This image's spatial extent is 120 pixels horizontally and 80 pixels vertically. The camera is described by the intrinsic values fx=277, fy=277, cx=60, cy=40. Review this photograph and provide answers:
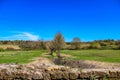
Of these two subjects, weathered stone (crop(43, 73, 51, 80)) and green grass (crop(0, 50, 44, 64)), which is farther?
green grass (crop(0, 50, 44, 64))

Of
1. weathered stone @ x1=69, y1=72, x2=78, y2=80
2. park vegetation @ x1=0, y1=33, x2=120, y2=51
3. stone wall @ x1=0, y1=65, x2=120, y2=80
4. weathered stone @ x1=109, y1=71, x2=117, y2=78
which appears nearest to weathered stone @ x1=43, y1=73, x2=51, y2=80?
stone wall @ x1=0, y1=65, x2=120, y2=80

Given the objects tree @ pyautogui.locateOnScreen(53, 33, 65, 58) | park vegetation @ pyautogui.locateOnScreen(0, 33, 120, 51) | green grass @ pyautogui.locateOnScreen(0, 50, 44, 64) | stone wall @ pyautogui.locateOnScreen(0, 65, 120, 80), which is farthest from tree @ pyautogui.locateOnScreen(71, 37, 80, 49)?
stone wall @ pyautogui.locateOnScreen(0, 65, 120, 80)

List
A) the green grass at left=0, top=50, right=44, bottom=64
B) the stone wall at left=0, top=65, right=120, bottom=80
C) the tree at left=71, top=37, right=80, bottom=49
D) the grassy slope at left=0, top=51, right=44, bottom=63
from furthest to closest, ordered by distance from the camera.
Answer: the tree at left=71, top=37, right=80, bottom=49 < the grassy slope at left=0, top=51, right=44, bottom=63 < the green grass at left=0, top=50, right=44, bottom=64 < the stone wall at left=0, top=65, right=120, bottom=80

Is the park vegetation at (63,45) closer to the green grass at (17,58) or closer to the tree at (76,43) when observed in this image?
the tree at (76,43)

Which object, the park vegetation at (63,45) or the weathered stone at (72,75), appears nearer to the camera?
the weathered stone at (72,75)

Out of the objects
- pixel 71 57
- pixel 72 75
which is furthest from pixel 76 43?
pixel 72 75

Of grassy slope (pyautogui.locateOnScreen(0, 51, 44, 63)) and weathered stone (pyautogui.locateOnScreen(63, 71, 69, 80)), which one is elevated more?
grassy slope (pyautogui.locateOnScreen(0, 51, 44, 63))

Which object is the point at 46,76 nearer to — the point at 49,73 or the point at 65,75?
the point at 49,73

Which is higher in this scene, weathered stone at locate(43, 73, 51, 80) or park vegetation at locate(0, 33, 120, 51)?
park vegetation at locate(0, 33, 120, 51)

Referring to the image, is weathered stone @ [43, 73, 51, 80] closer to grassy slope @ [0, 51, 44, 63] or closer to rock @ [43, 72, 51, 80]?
rock @ [43, 72, 51, 80]

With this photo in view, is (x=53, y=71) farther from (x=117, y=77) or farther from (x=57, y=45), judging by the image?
(x=57, y=45)

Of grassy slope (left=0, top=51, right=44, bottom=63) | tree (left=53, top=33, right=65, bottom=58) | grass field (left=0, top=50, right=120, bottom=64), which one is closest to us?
grassy slope (left=0, top=51, right=44, bottom=63)

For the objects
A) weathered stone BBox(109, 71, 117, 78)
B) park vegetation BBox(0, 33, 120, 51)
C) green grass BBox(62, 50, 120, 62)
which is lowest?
A: weathered stone BBox(109, 71, 117, 78)

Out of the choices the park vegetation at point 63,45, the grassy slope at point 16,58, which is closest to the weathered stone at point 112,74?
the grassy slope at point 16,58
